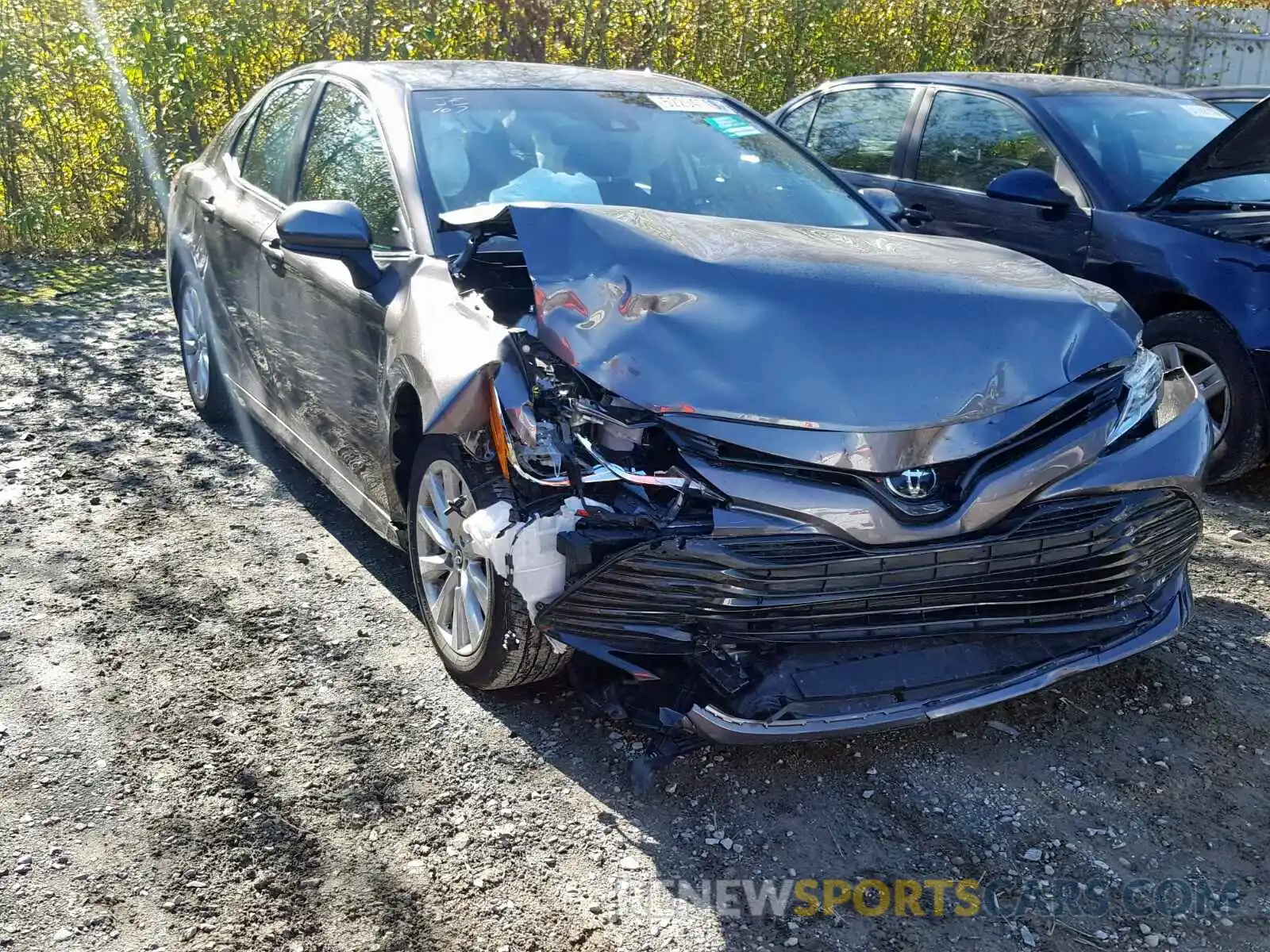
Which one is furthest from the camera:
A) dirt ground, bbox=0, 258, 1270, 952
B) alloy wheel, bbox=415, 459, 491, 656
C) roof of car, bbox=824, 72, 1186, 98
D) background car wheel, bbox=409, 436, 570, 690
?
roof of car, bbox=824, 72, 1186, 98

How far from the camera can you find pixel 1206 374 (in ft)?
16.6

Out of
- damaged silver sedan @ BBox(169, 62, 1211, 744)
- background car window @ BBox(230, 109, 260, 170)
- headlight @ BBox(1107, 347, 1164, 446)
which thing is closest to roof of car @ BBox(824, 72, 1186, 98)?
damaged silver sedan @ BBox(169, 62, 1211, 744)

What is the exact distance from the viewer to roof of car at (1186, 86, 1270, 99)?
7047 millimetres

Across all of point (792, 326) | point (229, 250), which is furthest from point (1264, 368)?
point (229, 250)

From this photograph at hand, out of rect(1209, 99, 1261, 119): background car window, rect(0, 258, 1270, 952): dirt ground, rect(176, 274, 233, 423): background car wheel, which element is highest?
rect(1209, 99, 1261, 119): background car window

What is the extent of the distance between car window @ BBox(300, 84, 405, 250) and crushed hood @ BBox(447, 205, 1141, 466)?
0.67 metres

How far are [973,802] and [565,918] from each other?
3.48ft

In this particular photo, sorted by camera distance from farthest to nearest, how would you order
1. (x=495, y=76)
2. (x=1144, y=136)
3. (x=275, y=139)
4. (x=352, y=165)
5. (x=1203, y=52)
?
(x=1203, y=52) < (x=1144, y=136) < (x=275, y=139) < (x=495, y=76) < (x=352, y=165)

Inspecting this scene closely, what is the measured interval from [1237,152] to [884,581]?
9.63ft

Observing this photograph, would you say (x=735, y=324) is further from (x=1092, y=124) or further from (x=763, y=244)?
(x=1092, y=124)

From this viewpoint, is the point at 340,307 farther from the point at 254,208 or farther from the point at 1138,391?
the point at 1138,391

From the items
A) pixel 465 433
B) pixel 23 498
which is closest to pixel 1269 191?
pixel 465 433

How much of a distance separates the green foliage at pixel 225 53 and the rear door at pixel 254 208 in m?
5.26

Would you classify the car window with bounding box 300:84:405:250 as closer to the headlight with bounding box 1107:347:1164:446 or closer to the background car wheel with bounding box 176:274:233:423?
the background car wheel with bounding box 176:274:233:423
